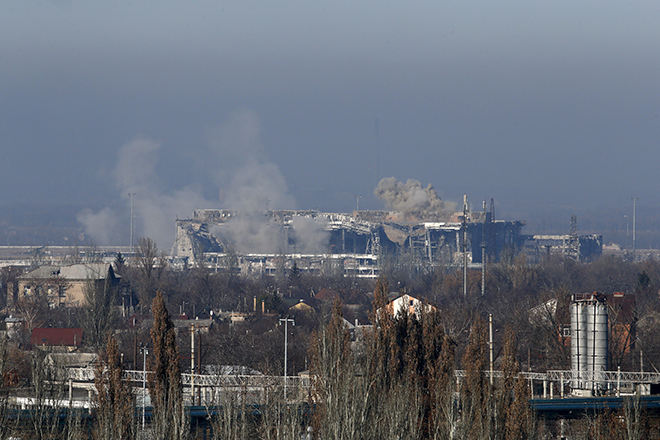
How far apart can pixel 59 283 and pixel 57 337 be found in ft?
67.0

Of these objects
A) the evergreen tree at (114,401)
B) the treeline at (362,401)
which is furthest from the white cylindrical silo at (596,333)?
the evergreen tree at (114,401)

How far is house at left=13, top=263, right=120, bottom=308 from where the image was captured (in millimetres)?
54625

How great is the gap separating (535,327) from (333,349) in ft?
62.5

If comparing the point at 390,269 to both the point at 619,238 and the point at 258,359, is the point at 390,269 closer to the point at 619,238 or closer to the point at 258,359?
the point at 258,359

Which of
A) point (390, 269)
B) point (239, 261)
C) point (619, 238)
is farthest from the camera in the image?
point (619, 238)

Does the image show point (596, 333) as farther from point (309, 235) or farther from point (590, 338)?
point (309, 235)

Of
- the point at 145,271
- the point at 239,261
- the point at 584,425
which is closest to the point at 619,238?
the point at 239,261

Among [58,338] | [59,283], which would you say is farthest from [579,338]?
[59,283]

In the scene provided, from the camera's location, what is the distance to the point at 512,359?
18.1 meters

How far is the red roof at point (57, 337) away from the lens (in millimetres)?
34938

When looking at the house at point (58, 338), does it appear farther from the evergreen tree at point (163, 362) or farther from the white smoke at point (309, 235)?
the white smoke at point (309, 235)

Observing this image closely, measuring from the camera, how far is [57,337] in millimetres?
35625

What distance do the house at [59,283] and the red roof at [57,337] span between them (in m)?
17.4

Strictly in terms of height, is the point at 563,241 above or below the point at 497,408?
above
